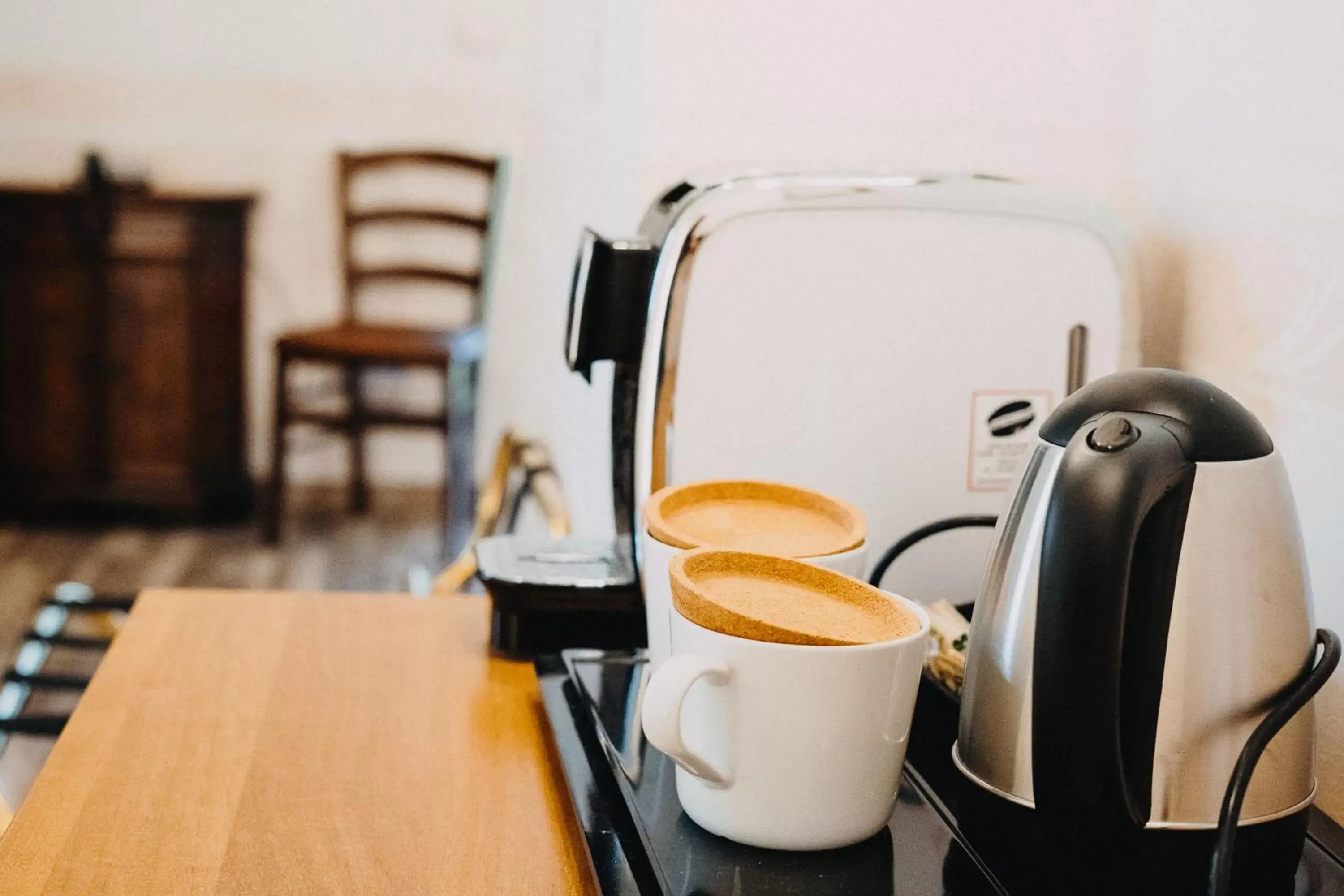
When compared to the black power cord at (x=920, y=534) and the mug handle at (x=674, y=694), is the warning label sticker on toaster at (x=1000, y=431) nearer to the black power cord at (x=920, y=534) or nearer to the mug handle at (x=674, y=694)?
the black power cord at (x=920, y=534)

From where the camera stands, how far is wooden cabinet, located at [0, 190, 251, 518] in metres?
3.09

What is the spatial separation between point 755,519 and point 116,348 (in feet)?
9.41

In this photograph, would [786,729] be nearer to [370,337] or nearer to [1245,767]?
[1245,767]

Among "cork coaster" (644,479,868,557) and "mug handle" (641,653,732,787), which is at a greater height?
"cork coaster" (644,479,868,557)

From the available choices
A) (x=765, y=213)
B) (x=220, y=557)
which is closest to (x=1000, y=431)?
(x=765, y=213)

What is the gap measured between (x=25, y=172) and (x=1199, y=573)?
368 centimetres

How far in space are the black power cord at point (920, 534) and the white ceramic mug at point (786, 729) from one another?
9.2 inches

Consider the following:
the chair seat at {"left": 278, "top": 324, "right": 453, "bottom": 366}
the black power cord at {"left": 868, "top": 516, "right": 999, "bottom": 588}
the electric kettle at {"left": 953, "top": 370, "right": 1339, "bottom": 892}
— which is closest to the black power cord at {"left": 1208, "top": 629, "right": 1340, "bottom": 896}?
the electric kettle at {"left": 953, "top": 370, "right": 1339, "bottom": 892}

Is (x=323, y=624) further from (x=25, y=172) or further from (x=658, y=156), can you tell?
(x=25, y=172)

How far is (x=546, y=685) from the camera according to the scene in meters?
0.77

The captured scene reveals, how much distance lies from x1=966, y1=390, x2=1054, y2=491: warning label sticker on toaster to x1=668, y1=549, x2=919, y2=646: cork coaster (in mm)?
294

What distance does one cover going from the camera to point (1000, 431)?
2.78 feet

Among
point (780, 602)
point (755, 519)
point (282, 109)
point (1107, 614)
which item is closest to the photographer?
point (1107, 614)

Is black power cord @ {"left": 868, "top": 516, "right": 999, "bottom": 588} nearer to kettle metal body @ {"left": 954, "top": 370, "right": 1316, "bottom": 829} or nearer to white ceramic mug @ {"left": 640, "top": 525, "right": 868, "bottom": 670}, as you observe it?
white ceramic mug @ {"left": 640, "top": 525, "right": 868, "bottom": 670}
